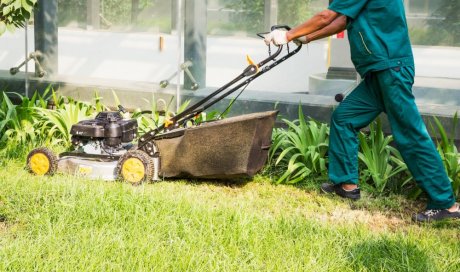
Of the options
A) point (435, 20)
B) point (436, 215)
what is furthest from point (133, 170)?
point (435, 20)

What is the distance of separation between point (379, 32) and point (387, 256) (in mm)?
1557

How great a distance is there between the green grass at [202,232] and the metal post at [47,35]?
2478mm

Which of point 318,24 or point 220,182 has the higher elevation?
point 318,24

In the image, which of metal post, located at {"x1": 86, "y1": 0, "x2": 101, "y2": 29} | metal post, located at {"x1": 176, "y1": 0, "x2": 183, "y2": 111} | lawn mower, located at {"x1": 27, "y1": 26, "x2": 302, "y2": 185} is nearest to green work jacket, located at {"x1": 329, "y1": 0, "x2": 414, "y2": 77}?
lawn mower, located at {"x1": 27, "y1": 26, "x2": 302, "y2": 185}

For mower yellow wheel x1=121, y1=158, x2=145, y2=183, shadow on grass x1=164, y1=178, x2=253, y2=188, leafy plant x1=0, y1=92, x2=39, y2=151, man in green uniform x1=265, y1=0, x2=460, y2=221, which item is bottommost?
shadow on grass x1=164, y1=178, x2=253, y2=188

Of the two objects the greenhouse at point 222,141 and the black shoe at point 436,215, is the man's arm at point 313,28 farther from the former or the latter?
the black shoe at point 436,215

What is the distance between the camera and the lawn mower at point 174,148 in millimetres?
5805

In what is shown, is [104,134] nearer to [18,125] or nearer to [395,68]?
[18,125]

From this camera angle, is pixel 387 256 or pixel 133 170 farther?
pixel 133 170

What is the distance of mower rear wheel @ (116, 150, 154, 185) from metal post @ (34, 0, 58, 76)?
7.87 feet

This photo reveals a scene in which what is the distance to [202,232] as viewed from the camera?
4645 mm

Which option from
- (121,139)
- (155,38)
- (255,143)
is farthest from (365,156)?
(155,38)

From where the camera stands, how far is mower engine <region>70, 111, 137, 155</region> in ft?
20.4

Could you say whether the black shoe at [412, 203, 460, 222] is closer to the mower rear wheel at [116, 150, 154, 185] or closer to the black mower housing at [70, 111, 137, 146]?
the mower rear wheel at [116, 150, 154, 185]
